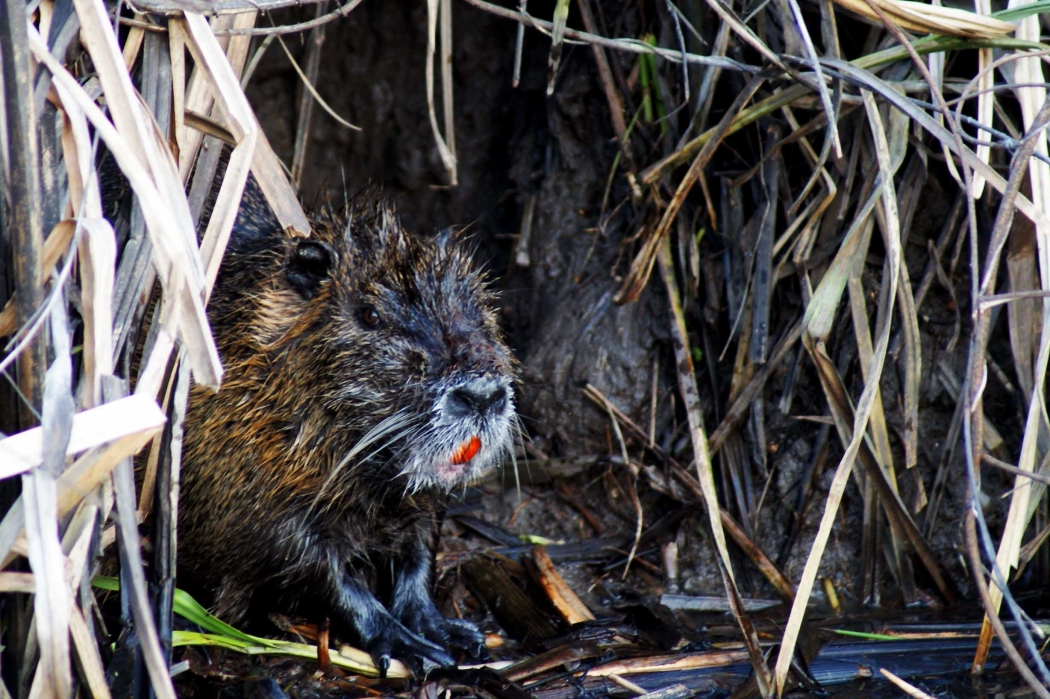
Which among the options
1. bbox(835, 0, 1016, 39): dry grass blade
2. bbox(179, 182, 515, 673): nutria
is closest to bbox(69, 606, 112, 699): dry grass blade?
bbox(179, 182, 515, 673): nutria

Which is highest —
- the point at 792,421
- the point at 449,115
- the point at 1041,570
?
the point at 449,115

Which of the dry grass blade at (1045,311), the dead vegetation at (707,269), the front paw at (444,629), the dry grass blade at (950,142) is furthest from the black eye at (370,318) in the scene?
the dry grass blade at (1045,311)

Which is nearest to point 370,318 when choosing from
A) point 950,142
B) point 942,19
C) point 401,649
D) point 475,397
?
point 475,397

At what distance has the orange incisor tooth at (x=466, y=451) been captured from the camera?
8.93ft

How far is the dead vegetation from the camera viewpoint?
6.15ft

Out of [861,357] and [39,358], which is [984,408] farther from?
[39,358]

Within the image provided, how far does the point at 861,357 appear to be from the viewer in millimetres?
2957

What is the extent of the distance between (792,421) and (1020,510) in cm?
101

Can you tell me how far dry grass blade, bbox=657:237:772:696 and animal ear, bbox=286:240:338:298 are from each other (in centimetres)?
110

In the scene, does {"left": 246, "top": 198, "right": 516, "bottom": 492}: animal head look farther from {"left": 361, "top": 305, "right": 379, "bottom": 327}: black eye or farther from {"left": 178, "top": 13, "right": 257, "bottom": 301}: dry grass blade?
{"left": 178, "top": 13, "right": 257, "bottom": 301}: dry grass blade

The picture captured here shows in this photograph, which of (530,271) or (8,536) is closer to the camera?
(8,536)

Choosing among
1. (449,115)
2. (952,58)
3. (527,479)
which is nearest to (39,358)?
(449,115)

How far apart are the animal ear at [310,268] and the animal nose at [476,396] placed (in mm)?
566

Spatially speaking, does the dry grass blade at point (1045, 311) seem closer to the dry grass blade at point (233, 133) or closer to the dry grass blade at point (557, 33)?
the dry grass blade at point (557, 33)
